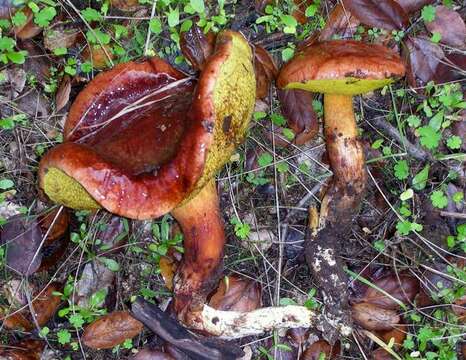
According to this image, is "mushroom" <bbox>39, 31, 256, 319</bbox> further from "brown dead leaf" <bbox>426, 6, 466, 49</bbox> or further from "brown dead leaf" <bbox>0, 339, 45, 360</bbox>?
"brown dead leaf" <bbox>426, 6, 466, 49</bbox>

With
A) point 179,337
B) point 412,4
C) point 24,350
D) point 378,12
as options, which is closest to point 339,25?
point 378,12

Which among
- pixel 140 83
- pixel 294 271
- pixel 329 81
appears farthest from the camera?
pixel 294 271

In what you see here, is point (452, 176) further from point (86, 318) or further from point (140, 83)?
point (86, 318)

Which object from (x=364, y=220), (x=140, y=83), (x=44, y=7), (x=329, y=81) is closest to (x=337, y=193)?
(x=364, y=220)

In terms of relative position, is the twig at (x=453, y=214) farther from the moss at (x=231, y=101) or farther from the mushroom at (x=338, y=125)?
the moss at (x=231, y=101)

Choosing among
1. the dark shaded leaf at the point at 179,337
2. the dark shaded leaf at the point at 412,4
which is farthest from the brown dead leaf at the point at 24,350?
the dark shaded leaf at the point at 412,4
